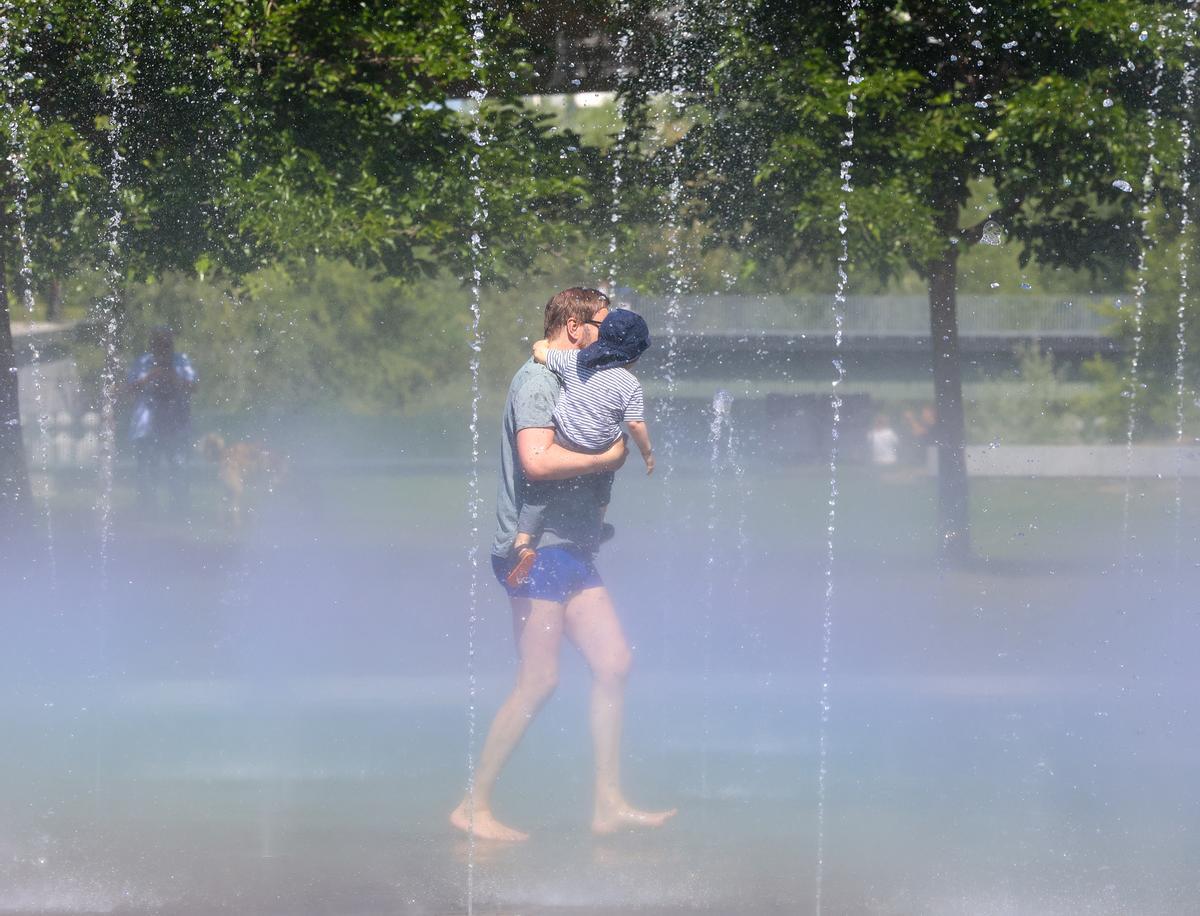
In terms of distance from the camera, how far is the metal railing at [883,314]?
6895 millimetres

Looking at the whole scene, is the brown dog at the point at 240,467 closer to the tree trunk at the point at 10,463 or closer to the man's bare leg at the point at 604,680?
the tree trunk at the point at 10,463

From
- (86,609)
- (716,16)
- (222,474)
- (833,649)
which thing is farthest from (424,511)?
(716,16)

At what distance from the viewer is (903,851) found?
374 cm

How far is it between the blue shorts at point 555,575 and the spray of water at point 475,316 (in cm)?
107

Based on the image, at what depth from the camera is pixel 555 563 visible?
3.59m

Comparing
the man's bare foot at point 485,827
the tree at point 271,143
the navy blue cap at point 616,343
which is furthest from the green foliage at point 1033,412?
the man's bare foot at point 485,827

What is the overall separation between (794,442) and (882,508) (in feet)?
1.81

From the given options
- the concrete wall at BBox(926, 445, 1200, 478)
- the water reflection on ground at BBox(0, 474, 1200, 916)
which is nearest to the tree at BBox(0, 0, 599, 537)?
the water reflection on ground at BBox(0, 474, 1200, 916)

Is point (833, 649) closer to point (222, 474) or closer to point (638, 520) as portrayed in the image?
point (638, 520)

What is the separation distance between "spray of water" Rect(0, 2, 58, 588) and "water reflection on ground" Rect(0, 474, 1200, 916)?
40 cm

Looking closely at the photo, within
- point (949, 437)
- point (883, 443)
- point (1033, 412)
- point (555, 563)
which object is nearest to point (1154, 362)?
point (1033, 412)

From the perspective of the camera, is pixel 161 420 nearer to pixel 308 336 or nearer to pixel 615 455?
pixel 308 336

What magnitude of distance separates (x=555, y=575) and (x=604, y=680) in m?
0.31

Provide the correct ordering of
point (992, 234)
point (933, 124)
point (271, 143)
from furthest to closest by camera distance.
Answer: point (992, 234)
point (271, 143)
point (933, 124)
